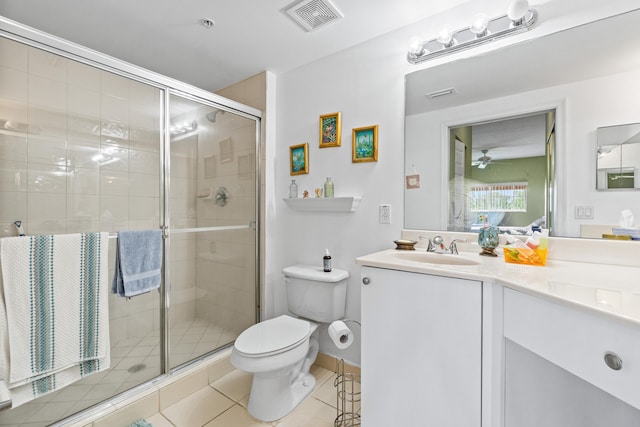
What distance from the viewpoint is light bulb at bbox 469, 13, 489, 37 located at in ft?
4.39

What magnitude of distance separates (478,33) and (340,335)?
161cm

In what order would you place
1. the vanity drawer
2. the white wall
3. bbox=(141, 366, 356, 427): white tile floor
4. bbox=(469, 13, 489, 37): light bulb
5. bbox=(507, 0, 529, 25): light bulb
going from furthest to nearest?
the white wall
bbox=(141, 366, 356, 427): white tile floor
bbox=(469, 13, 489, 37): light bulb
bbox=(507, 0, 529, 25): light bulb
the vanity drawer

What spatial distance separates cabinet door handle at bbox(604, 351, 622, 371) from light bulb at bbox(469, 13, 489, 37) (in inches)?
55.1

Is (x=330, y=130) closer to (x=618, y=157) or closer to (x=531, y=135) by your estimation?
(x=531, y=135)

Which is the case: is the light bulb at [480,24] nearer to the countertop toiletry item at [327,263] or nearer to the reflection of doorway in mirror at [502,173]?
the reflection of doorway in mirror at [502,173]

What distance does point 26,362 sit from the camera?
1.15 meters

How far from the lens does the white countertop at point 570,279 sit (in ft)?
2.15

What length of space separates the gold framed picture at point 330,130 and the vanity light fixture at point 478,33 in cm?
56

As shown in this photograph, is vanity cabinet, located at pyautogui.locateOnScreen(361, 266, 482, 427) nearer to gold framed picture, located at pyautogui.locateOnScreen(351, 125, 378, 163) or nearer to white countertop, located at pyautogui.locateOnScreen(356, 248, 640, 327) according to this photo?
white countertop, located at pyautogui.locateOnScreen(356, 248, 640, 327)

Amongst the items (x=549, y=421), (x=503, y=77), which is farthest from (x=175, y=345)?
(x=503, y=77)

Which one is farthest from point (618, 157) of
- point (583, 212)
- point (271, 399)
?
point (271, 399)

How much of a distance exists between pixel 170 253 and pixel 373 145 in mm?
1414

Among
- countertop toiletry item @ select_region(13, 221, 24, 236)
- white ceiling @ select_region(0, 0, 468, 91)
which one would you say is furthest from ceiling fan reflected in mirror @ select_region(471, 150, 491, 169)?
countertop toiletry item @ select_region(13, 221, 24, 236)

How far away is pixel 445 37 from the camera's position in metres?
1.44
